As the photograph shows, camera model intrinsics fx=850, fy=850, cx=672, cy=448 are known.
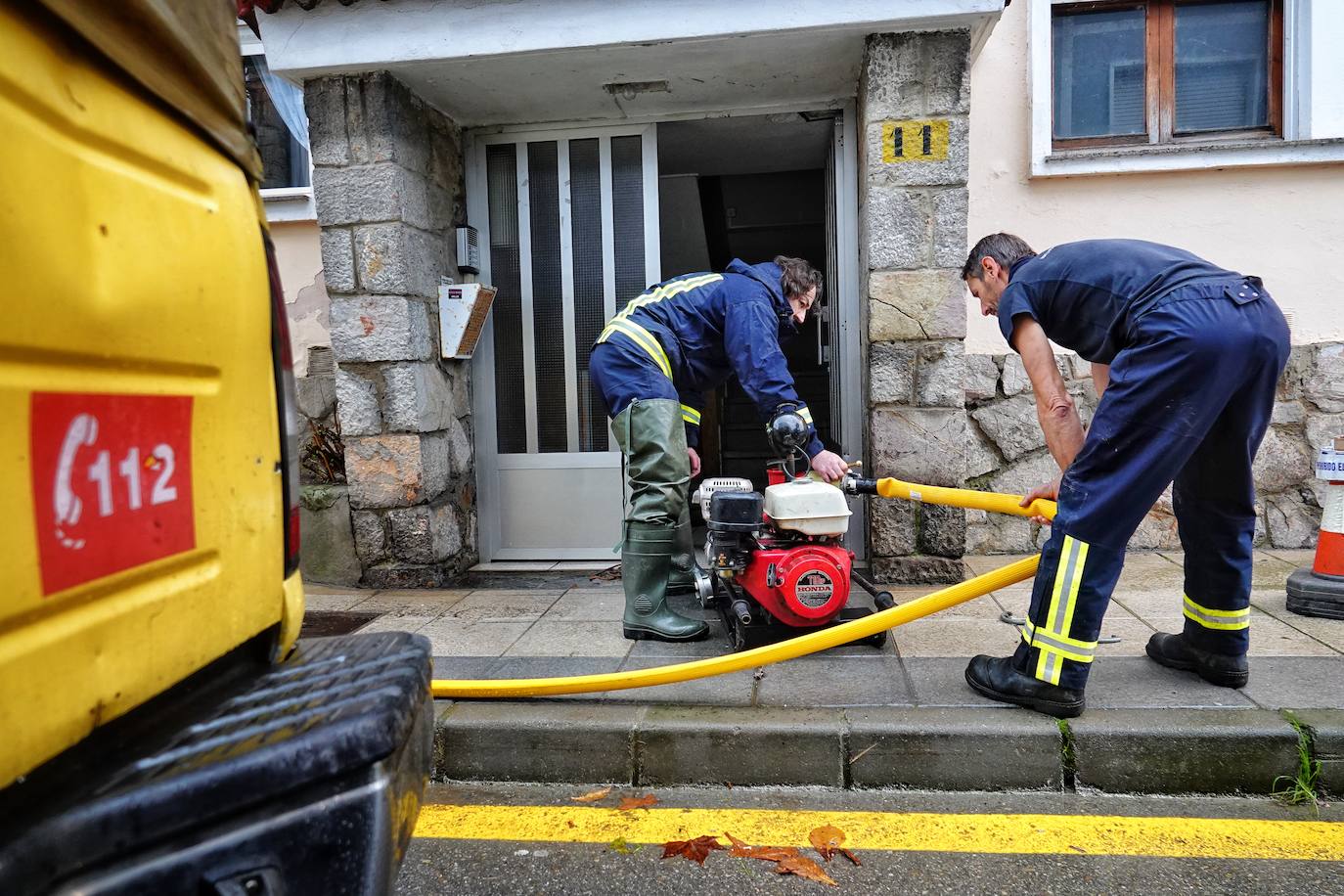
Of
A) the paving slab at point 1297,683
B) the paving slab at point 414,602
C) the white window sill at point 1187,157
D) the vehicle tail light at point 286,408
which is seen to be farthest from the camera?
the white window sill at point 1187,157

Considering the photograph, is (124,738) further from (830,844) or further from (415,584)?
(415,584)

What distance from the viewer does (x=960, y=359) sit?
15.0ft

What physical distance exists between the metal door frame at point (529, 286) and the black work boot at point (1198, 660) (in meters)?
3.34

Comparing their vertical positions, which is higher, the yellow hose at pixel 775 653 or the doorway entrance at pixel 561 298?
the doorway entrance at pixel 561 298

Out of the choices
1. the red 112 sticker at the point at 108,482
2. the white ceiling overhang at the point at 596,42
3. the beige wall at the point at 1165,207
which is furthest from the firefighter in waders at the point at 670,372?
the red 112 sticker at the point at 108,482

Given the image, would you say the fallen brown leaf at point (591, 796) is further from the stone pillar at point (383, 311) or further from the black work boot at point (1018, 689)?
the stone pillar at point (383, 311)

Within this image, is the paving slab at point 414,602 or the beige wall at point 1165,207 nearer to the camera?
the paving slab at point 414,602

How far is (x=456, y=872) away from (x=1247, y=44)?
6.28 metres

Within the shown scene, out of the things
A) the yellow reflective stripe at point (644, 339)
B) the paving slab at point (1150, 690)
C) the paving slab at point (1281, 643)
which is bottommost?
the paving slab at point (1150, 690)

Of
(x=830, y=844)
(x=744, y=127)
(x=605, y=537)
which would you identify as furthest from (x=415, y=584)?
(x=744, y=127)

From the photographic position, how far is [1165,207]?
525cm

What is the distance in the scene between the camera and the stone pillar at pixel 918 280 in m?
4.53

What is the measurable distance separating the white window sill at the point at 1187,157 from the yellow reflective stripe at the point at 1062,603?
3.35m

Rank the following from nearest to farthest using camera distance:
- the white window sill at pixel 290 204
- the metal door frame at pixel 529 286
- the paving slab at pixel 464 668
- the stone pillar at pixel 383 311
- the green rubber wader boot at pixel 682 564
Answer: the paving slab at pixel 464 668 → the green rubber wader boot at pixel 682 564 → the stone pillar at pixel 383 311 → the metal door frame at pixel 529 286 → the white window sill at pixel 290 204
